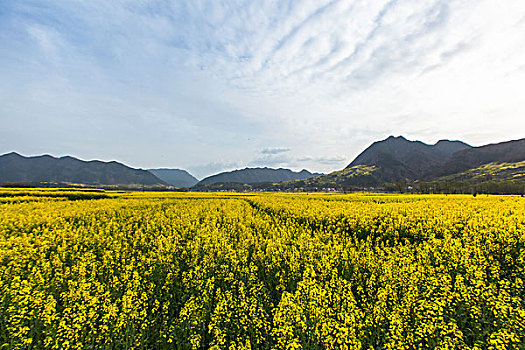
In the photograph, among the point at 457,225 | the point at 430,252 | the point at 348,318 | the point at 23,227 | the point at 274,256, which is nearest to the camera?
the point at 348,318

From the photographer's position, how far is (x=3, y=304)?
5.62 metres

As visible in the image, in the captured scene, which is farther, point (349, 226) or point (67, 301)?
point (349, 226)

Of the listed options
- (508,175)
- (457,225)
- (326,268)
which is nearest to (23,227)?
(326,268)

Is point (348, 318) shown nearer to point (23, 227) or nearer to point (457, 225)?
point (457, 225)

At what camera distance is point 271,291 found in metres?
7.64

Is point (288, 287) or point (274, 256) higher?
point (274, 256)

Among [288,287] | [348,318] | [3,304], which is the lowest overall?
[288,287]

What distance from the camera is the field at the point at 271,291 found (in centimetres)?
459

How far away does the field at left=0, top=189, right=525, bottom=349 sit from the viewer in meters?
4.59

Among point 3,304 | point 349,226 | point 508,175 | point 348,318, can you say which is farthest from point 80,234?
point 508,175

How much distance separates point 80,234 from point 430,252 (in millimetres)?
16838

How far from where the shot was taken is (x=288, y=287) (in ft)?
24.3

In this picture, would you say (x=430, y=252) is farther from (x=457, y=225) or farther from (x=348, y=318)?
(x=348, y=318)

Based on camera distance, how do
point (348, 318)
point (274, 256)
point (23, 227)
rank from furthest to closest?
point (23, 227)
point (274, 256)
point (348, 318)
